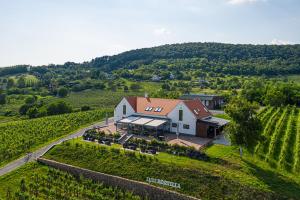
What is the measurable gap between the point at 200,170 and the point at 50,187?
16742 millimetres

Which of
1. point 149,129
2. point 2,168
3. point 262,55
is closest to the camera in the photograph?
point 2,168

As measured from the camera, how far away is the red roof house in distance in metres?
44.7

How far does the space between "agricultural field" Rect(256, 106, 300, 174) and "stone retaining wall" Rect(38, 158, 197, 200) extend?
12.0 meters

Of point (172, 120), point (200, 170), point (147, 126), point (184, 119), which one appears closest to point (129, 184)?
point (200, 170)

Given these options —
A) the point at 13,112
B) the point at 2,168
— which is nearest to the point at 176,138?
the point at 2,168

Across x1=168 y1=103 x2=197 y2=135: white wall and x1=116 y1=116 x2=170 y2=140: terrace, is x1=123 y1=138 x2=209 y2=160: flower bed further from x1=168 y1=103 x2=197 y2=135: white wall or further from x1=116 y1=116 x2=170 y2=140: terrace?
x1=168 y1=103 x2=197 y2=135: white wall

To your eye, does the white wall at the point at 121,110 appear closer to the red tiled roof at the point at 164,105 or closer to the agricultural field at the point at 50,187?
the red tiled roof at the point at 164,105

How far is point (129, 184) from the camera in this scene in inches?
1307

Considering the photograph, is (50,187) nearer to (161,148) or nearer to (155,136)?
(161,148)

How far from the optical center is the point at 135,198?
103 ft

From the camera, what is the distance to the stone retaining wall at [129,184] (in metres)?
30.8

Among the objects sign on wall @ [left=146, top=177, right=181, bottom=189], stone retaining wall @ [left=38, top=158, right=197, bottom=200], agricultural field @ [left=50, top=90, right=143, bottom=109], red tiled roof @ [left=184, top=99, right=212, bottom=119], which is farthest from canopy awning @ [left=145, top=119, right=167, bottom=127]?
agricultural field @ [left=50, top=90, right=143, bottom=109]

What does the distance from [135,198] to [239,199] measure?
34.1ft

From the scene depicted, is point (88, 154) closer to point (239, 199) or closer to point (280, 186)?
point (239, 199)
